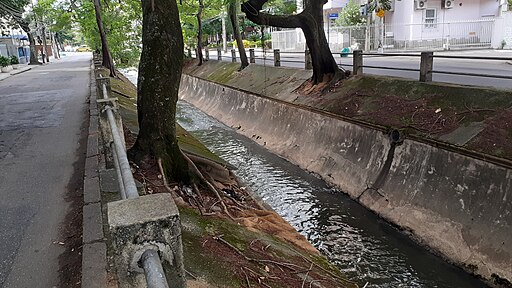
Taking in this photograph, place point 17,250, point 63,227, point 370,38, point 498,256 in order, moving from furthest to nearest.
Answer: point 370,38
point 498,256
point 63,227
point 17,250

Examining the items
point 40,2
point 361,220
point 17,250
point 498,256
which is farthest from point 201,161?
point 40,2

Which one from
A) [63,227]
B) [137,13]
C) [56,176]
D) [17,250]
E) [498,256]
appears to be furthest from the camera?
[137,13]

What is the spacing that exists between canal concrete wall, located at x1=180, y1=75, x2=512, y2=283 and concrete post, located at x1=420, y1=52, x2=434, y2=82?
2.14 metres

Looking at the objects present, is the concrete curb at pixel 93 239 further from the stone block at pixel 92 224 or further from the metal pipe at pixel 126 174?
the metal pipe at pixel 126 174

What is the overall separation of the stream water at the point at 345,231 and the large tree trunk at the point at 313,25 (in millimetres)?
3683

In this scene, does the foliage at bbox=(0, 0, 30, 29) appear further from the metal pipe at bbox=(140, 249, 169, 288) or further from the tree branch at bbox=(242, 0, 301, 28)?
the metal pipe at bbox=(140, 249, 169, 288)

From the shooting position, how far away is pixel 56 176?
7.45 m

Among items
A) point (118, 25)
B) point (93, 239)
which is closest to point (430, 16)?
point (118, 25)

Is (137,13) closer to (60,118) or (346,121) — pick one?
(60,118)

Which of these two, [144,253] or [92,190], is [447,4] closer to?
[92,190]

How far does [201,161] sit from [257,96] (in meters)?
9.82

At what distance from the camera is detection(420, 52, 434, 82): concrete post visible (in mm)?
11297

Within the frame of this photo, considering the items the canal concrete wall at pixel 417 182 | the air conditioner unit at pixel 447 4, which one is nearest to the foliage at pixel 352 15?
the air conditioner unit at pixel 447 4

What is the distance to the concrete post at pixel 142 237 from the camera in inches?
83.9
